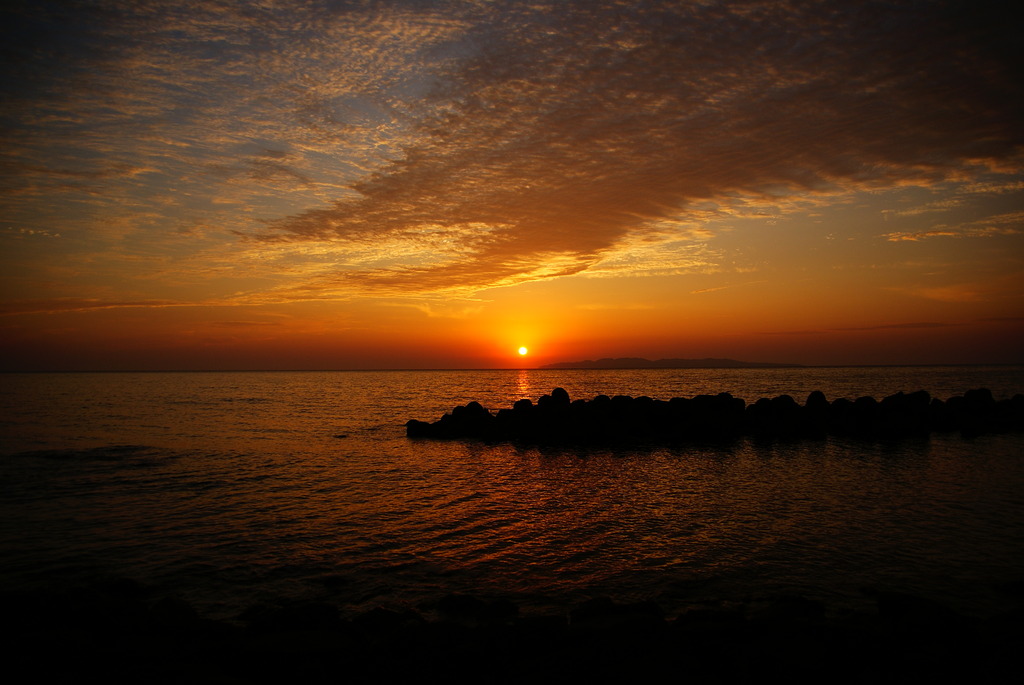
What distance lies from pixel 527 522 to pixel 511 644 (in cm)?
786

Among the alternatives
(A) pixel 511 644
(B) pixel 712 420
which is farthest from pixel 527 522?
(B) pixel 712 420

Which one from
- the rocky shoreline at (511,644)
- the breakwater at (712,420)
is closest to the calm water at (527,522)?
the rocky shoreline at (511,644)

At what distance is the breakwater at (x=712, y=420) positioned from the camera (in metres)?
33.3

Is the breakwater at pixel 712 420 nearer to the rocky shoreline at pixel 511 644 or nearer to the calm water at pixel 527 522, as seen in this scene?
the calm water at pixel 527 522

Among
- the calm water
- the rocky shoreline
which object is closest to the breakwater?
the calm water

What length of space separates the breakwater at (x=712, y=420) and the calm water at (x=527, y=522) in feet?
12.4

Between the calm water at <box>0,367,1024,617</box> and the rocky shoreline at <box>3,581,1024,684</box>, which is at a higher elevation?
the rocky shoreline at <box>3,581,1024,684</box>

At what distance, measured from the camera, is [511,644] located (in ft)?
27.2

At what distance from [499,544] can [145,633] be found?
7.87 m

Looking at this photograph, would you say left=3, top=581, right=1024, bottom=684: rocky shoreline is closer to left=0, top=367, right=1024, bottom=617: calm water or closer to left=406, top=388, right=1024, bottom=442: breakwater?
left=0, top=367, right=1024, bottom=617: calm water

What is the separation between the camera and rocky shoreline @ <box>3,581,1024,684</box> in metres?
7.37

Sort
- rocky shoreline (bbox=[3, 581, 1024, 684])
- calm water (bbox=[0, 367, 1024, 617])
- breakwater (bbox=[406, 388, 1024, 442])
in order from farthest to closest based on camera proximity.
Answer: breakwater (bbox=[406, 388, 1024, 442]), calm water (bbox=[0, 367, 1024, 617]), rocky shoreline (bbox=[3, 581, 1024, 684])

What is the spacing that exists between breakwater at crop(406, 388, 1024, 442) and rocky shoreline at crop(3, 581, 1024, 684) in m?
24.2

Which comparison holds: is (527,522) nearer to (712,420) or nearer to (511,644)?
(511,644)
